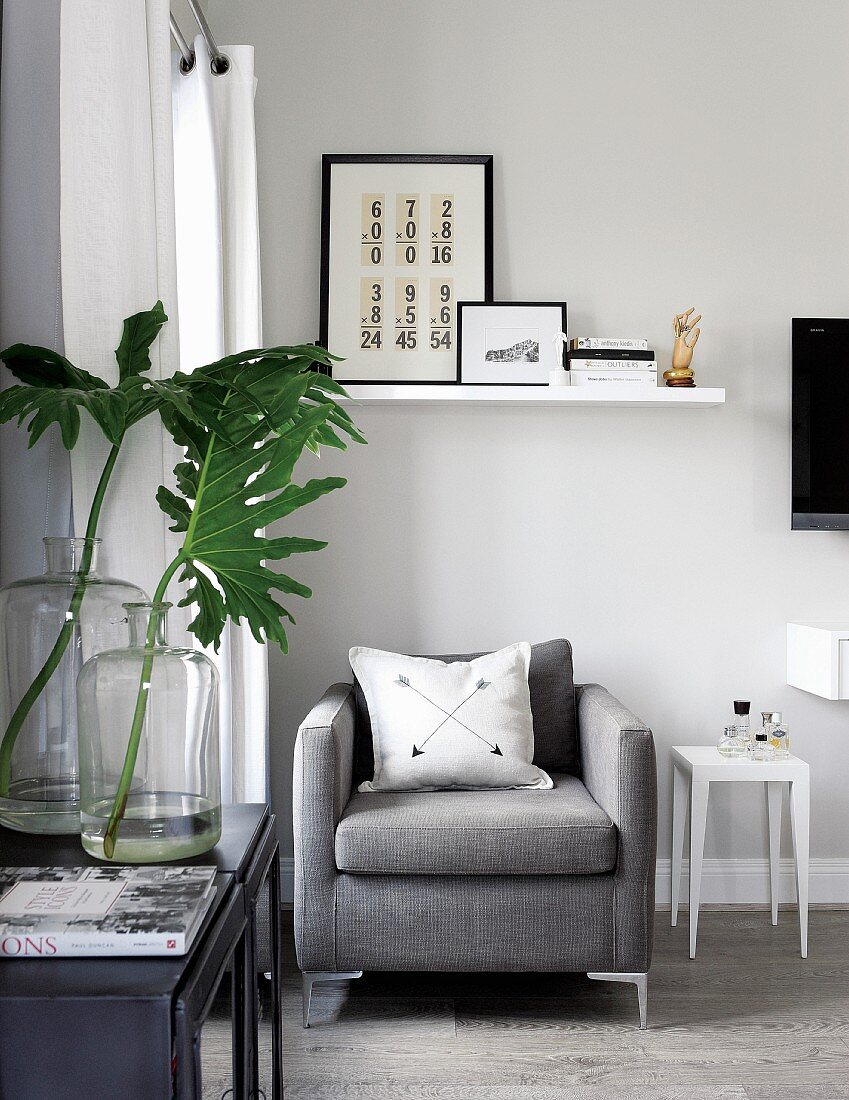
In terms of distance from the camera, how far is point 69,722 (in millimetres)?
1236

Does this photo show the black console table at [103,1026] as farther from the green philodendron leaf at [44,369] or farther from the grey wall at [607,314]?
the grey wall at [607,314]

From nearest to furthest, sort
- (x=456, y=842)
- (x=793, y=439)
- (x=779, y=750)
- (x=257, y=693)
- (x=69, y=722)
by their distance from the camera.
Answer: (x=69, y=722)
(x=456, y=842)
(x=257, y=693)
(x=779, y=750)
(x=793, y=439)

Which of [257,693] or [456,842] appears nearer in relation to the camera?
[456,842]

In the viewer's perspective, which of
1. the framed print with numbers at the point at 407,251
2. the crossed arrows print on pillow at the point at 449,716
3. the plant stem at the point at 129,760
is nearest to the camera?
the plant stem at the point at 129,760

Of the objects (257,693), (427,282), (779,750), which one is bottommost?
(779,750)

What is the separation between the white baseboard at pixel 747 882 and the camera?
3100mm

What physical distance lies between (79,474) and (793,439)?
237 centimetres

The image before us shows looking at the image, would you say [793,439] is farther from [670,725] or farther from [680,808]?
[680,808]

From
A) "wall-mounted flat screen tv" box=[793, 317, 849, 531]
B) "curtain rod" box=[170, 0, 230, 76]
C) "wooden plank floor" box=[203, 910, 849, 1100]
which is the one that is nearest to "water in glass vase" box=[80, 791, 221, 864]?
"wooden plank floor" box=[203, 910, 849, 1100]

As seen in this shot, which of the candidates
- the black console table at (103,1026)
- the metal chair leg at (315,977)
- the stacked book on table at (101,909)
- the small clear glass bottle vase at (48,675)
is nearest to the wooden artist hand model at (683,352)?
the metal chair leg at (315,977)

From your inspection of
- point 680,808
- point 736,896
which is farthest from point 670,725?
point 736,896

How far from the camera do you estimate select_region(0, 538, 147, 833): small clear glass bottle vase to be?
1.20m

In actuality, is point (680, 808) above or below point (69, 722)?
below

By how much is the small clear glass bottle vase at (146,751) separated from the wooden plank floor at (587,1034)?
2.51 ft
